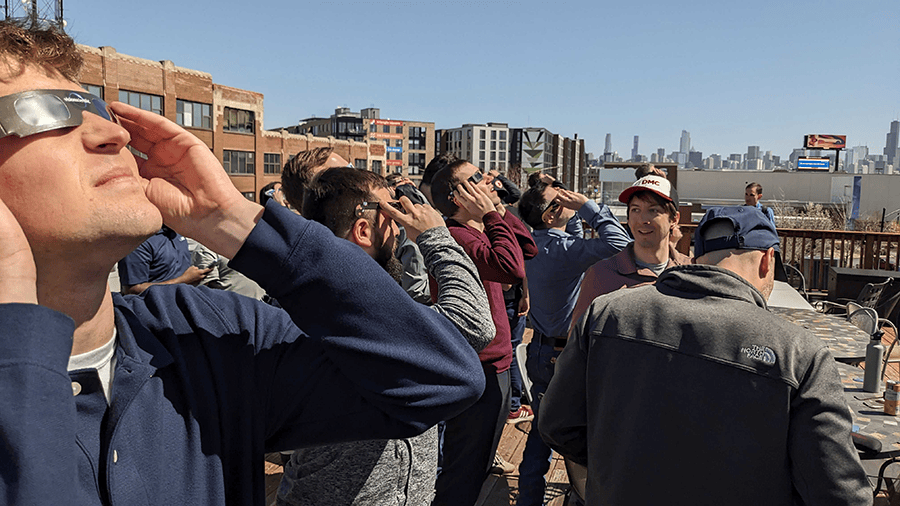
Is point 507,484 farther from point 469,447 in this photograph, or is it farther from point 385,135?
point 385,135

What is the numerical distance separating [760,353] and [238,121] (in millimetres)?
Result: 50237

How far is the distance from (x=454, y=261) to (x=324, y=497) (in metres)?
0.88

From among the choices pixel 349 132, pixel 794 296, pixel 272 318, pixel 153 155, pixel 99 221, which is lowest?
pixel 794 296

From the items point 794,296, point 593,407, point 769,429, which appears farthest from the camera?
point 794,296

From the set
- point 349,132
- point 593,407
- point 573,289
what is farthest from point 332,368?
point 349,132

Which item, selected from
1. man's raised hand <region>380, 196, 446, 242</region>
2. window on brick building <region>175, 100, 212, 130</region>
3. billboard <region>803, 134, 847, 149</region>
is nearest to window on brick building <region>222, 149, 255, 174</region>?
window on brick building <region>175, 100, 212, 130</region>

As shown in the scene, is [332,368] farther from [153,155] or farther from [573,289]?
[573,289]

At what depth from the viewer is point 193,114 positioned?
4303cm

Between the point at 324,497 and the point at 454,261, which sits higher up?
the point at 454,261

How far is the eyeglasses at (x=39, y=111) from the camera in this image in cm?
98

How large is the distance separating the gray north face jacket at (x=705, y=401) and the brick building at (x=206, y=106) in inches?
1377

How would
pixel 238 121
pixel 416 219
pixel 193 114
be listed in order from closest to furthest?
pixel 416 219 → pixel 193 114 → pixel 238 121

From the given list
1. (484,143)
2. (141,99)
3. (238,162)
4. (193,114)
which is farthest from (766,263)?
(484,143)

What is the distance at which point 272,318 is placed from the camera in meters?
1.40
